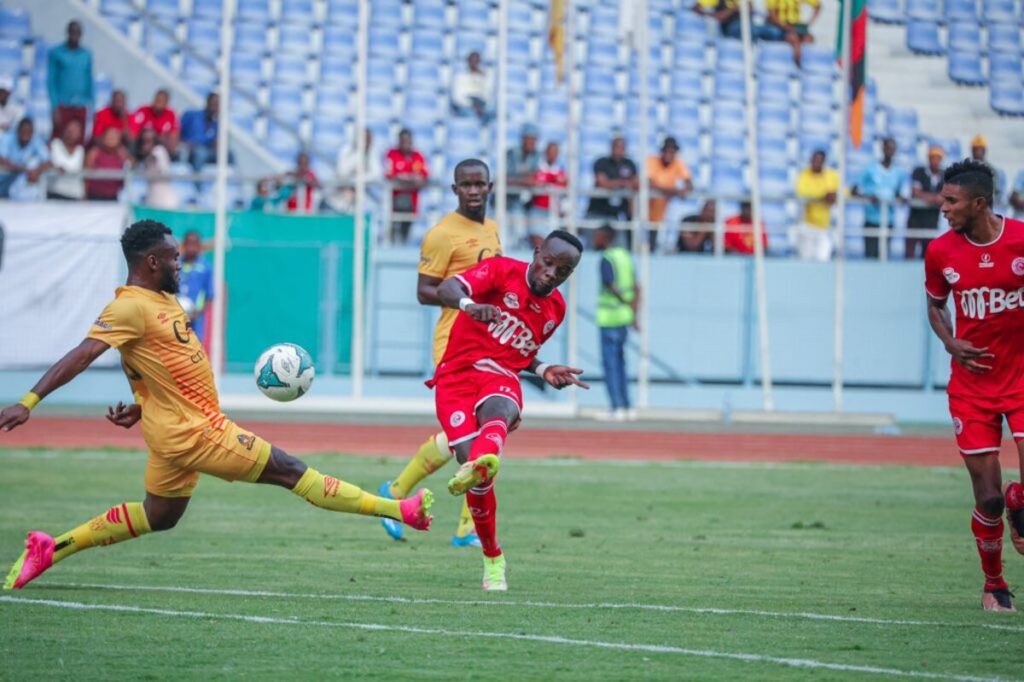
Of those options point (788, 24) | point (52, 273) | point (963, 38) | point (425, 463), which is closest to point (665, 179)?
point (788, 24)

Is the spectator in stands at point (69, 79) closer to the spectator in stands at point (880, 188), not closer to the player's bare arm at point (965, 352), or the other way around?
the spectator in stands at point (880, 188)

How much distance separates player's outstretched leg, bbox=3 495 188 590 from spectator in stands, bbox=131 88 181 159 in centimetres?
1712

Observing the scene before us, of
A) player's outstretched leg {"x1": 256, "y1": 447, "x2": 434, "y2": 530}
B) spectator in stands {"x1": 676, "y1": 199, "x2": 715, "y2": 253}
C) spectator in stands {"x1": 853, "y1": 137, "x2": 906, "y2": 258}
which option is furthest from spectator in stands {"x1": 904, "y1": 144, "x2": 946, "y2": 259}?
player's outstretched leg {"x1": 256, "y1": 447, "x2": 434, "y2": 530}

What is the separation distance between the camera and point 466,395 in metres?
10.3

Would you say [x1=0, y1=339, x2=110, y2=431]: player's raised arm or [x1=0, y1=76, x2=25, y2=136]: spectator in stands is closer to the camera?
[x1=0, y1=339, x2=110, y2=431]: player's raised arm

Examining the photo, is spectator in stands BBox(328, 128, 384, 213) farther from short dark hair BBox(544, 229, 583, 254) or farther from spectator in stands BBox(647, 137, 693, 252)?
short dark hair BBox(544, 229, 583, 254)

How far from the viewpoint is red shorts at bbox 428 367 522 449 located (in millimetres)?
10148

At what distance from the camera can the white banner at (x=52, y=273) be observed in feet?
84.0

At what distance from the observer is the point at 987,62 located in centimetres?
3453

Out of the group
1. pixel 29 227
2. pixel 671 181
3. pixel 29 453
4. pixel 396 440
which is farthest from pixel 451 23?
pixel 29 453

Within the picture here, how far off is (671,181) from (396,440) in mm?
7629

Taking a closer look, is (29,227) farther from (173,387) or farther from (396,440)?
(173,387)

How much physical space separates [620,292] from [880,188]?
551 cm

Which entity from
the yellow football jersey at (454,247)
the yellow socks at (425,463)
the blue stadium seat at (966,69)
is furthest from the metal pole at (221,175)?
the blue stadium seat at (966,69)
